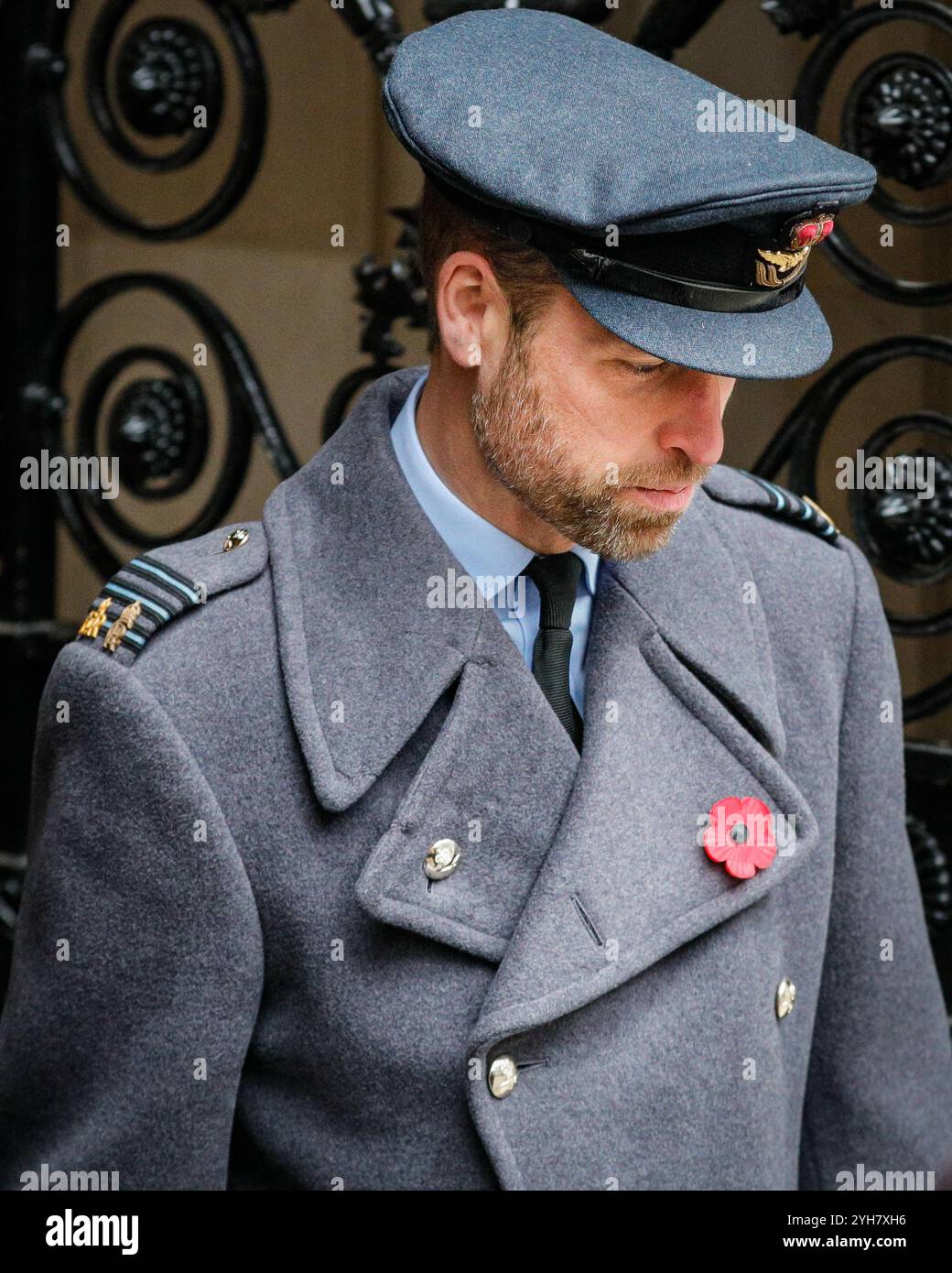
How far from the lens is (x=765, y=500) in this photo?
6.46 feet

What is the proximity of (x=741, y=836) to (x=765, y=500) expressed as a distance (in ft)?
1.57

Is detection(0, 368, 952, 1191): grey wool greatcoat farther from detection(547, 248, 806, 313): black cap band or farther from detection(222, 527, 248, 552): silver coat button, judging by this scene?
detection(547, 248, 806, 313): black cap band

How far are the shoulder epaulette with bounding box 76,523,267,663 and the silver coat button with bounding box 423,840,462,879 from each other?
14.2 inches

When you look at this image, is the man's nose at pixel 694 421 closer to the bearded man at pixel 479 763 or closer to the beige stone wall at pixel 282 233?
the bearded man at pixel 479 763

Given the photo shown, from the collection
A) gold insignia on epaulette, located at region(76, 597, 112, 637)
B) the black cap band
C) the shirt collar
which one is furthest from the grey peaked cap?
gold insignia on epaulette, located at region(76, 597, 112, 637)

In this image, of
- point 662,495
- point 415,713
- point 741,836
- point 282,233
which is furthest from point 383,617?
point 282,233

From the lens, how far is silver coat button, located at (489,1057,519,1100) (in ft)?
5.17

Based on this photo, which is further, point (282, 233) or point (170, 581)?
point (282, 233)

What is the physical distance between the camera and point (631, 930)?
160cm

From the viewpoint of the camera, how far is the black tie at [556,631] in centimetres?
172

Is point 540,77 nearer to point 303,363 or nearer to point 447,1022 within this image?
point 447,1022

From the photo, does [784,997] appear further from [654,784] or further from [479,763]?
[479,763]

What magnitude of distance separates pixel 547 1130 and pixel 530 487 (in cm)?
63

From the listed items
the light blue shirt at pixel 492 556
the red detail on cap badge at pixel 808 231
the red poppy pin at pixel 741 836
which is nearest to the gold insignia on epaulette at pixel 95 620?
the light blue shirt at pixel 492 556
